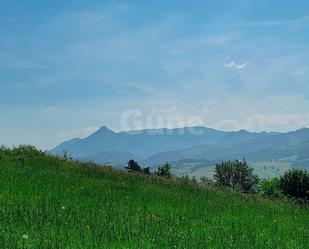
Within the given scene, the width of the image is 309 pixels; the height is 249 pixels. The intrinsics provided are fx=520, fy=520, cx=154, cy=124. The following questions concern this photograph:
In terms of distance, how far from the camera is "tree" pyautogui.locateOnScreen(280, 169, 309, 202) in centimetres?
3544

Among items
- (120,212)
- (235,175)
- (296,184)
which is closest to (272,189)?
(296,184)

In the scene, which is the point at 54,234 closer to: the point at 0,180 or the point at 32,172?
the point at 0,180

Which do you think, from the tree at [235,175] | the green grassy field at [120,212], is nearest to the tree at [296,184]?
the green grassy field at [120,212]

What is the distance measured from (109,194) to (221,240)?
32.1ft

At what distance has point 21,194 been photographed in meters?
19.4

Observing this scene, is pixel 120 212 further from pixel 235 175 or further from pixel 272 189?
pixel 235 175

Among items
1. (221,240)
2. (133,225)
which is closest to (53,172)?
(133,225)

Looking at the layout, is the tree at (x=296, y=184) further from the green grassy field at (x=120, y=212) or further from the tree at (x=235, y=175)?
the tree at (x=235, y=175)

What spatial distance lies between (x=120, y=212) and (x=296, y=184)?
21451 mm

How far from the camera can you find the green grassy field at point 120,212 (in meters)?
12.3

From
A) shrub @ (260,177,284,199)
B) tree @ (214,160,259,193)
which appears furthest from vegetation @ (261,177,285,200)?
tree @ (214,160,259,193)

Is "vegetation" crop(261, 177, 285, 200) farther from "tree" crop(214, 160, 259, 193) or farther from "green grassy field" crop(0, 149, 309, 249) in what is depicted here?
"tree" crop(214, 160, 259, 193)

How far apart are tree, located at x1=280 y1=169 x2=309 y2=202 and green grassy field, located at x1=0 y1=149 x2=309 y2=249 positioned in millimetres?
6162

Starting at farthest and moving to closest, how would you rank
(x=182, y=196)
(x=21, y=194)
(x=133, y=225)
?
(x=182, y=196)
(x=21, y=194)
(x=133, y=225)
